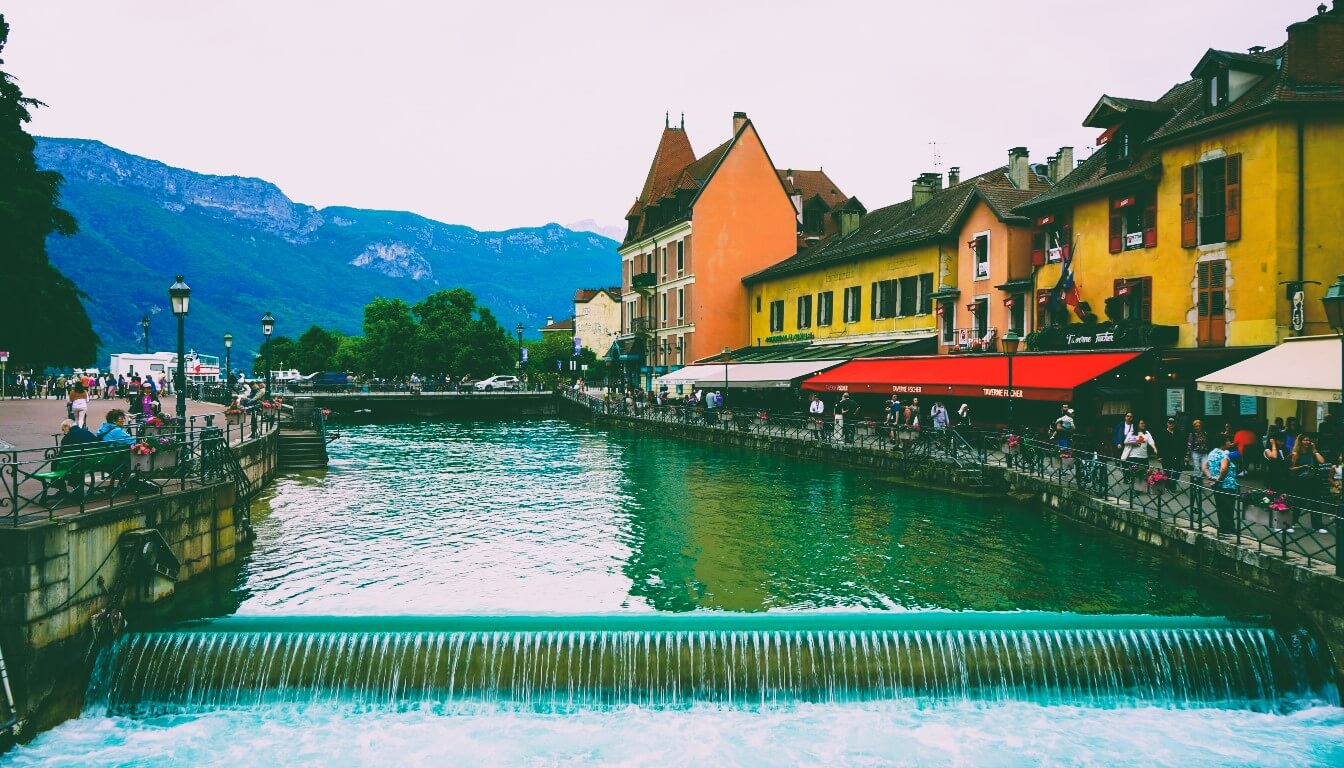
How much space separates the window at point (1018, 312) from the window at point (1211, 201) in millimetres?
8457

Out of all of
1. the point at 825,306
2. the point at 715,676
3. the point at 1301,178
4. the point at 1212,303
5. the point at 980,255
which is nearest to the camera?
the point at 715,676

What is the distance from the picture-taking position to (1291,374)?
18.2 meters

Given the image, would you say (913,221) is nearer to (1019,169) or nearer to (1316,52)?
(1019,169)

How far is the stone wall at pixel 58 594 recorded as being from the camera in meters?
11.2

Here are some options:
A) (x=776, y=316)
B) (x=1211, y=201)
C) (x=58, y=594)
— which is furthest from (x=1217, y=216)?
(x=776, y=316)

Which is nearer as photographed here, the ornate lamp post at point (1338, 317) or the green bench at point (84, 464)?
the ornate lamp post at point (1338, 317)

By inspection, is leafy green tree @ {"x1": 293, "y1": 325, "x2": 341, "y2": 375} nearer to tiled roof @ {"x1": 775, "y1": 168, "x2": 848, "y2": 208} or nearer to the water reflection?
tiled roof @ {"x1": 775, "y1": 168, "x2": 848, "y2": 208}

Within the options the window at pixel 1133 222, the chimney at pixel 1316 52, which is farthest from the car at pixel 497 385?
the chimney at pixel 1316 52

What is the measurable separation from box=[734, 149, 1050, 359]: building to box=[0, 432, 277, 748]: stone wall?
98.0ft

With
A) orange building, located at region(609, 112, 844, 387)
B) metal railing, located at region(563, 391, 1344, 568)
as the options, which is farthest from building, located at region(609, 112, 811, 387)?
metal railing, located at region(563, 391, 1344, 568)

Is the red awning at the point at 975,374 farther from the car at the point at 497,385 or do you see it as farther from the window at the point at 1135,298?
the car at the point at 497,385

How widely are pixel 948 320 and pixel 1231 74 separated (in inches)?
606

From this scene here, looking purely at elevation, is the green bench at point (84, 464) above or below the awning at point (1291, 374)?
below

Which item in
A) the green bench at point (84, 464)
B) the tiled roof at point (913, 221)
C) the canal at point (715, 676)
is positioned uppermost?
the tiled roof at point (913, 221)
